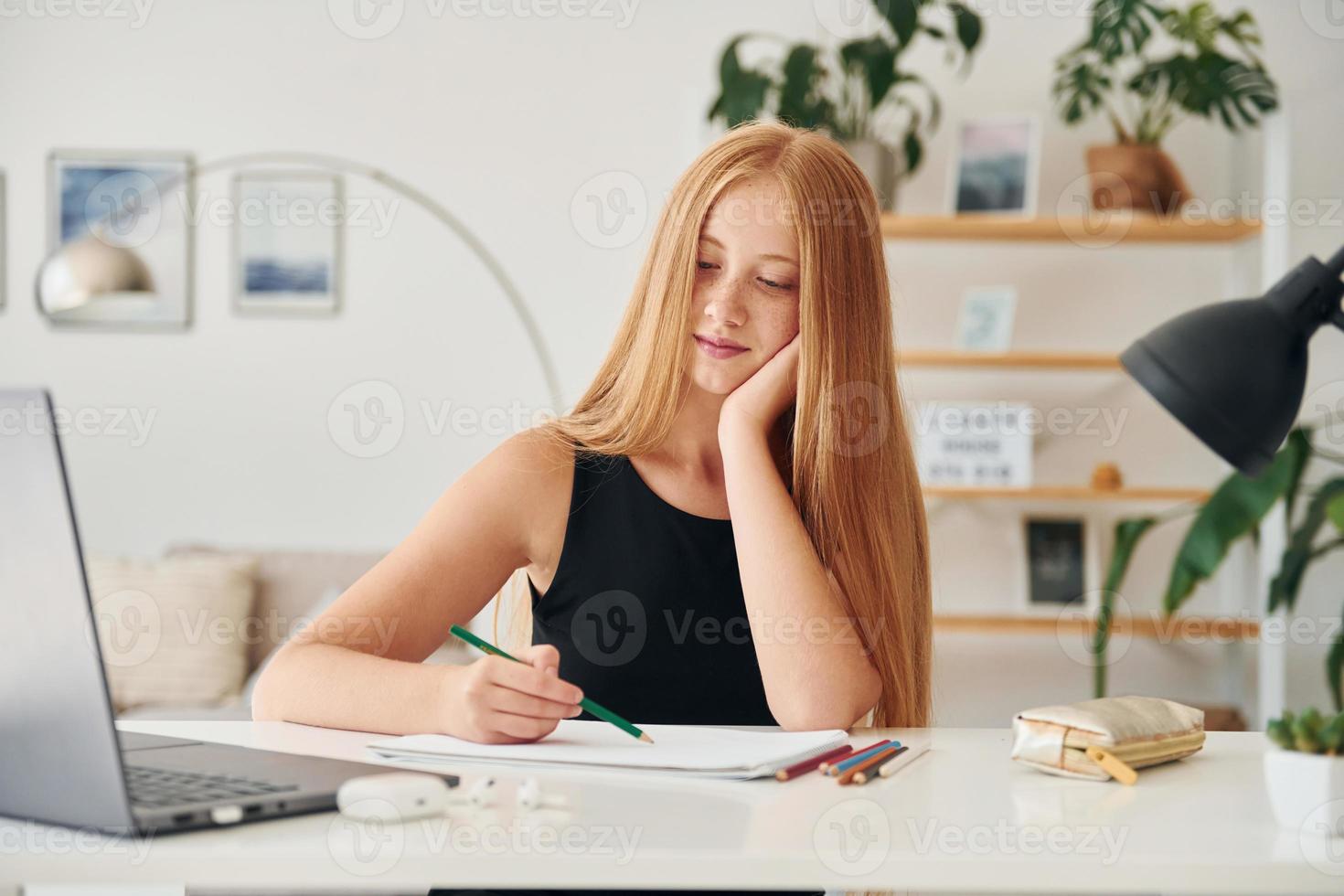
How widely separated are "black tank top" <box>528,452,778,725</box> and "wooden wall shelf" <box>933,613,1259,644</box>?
1.98m

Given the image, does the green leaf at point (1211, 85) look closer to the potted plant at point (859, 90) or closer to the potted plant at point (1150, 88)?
the potted plant at point (1150, 88)

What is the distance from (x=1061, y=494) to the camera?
333 centimetres

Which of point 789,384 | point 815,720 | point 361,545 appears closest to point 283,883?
point 815,720

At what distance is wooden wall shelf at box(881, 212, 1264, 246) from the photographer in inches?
131

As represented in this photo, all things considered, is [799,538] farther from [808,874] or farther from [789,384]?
[808,874]

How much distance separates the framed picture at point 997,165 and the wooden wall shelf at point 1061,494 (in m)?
0.75

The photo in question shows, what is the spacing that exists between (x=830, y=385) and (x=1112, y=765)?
587mm

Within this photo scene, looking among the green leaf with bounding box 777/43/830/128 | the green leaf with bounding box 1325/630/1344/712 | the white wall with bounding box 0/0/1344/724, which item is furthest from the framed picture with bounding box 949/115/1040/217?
the green leaf with bounding box 1325/630/1344/712

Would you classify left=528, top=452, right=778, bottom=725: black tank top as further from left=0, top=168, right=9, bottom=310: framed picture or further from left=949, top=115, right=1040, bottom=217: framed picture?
left=0, top=168, right=9, bottom=310: framed picture

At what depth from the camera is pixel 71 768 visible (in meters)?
0.72

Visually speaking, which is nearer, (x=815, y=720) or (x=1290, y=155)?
(x=815, y=720)

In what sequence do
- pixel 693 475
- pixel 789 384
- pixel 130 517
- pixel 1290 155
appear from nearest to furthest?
pixel 789 384 → pixel 693 475 → pixel 1290 155 → pixel 130 517

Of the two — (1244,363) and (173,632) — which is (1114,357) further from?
(1244,363)

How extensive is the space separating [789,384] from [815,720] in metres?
0.41
